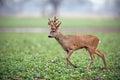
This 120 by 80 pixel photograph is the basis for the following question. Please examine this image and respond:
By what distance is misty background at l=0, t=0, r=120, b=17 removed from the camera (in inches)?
3472

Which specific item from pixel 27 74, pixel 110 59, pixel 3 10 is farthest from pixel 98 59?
pixel 3 10

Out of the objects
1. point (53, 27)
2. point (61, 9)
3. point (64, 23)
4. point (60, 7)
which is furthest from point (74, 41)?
point (61, 9)

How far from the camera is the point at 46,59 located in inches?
525

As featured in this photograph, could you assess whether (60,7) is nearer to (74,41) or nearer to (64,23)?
(64,23)

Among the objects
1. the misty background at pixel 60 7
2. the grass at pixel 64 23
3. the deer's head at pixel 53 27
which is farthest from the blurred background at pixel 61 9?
the deer's head at pixel 53 27

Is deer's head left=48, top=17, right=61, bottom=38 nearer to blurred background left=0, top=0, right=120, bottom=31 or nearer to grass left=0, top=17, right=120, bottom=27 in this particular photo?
grass left=0, top=17, right=120, bottom=27

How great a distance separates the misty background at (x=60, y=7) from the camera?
8819 centimetres

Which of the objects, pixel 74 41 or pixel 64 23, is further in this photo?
pixel 64 23

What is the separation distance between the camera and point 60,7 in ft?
332

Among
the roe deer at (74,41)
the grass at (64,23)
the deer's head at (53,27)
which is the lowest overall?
the grass at (64,23)

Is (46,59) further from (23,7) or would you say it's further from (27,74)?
(23,7)

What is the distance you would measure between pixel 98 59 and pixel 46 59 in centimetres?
235

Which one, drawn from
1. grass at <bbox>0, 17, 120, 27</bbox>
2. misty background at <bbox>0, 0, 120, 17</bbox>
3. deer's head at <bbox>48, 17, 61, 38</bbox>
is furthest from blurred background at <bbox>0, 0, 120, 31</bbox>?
deer's head at <bbox>48, 17, 61, 38</bbox>

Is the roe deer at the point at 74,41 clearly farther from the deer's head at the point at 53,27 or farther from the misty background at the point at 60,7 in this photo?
the misty background at the point at 60,7
